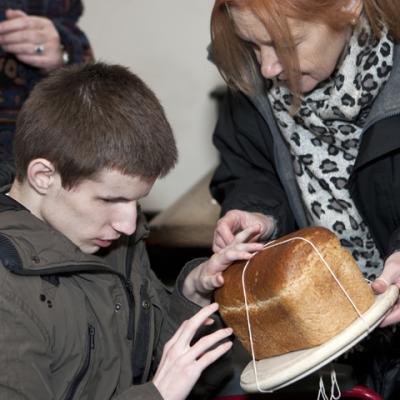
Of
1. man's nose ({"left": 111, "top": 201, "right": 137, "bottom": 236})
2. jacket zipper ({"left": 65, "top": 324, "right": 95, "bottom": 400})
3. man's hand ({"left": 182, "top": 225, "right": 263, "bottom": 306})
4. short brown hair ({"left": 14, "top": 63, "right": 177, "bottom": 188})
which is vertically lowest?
jacket zipper ({"left": 65, "top": 324, "right": 95, "bottom": 400})

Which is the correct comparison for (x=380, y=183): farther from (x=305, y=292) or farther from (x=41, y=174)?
(x=41, y=174)

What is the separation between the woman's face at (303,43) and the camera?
1357 mm

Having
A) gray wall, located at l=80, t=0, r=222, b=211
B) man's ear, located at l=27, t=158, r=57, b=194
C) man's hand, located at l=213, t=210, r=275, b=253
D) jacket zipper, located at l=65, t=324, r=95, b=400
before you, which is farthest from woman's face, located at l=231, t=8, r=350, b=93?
gray wall, located at l=80, t=0, r=222, b=211

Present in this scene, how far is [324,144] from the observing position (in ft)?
5.23

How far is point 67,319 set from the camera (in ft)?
4.15

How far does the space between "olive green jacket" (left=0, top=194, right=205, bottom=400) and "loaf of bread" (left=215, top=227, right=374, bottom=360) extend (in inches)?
8.9

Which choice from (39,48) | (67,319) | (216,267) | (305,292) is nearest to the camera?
(305,292)

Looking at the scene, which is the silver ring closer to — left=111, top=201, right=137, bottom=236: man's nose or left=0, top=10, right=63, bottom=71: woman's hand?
left=0, top=10, right=63, bottom=71: woman's hand

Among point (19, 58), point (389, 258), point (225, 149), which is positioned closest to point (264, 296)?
point (389, 258)

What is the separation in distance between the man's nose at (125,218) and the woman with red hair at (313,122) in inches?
8.0

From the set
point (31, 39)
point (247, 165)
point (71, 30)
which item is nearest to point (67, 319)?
point (247, 165)

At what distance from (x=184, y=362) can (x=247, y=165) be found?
2.08 feet

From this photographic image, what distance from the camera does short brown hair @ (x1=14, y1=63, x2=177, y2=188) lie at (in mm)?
1271

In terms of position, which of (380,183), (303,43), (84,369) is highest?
(303,43)
